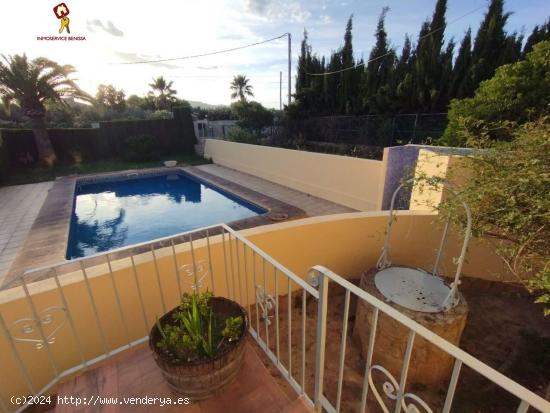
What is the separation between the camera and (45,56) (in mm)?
11758

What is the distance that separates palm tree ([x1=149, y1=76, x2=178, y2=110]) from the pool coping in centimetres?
2255

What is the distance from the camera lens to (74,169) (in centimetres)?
1366

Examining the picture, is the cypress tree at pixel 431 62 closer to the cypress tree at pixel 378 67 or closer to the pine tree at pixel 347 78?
the cypress tree at pixel 378 67

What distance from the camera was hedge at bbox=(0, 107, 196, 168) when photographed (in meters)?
13.4

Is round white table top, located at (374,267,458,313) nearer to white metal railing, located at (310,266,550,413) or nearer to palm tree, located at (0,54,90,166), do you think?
white metal railing, located at (310,266,550,413)

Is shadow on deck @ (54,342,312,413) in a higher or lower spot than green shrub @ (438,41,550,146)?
lower

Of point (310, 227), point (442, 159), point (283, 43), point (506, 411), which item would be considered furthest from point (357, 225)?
point (283, 43)

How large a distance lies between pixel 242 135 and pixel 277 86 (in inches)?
485


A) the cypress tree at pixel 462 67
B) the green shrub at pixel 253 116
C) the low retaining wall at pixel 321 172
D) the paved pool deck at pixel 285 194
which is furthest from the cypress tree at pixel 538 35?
the green shrub at pixel 253 116

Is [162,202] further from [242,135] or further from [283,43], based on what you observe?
[283,43]

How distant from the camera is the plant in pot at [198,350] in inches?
68.1

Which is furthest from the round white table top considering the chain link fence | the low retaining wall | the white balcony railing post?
the chain link fence

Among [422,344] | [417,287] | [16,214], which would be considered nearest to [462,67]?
[417,287]

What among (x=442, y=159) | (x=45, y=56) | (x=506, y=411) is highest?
(x=45, y=56)
